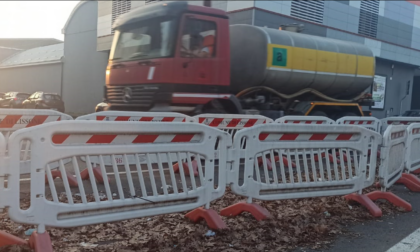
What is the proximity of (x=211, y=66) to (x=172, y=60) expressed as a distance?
1.02 meters

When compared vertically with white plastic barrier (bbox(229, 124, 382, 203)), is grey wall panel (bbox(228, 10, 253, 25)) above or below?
above

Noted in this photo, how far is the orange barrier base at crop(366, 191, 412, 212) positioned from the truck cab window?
17.1 ft

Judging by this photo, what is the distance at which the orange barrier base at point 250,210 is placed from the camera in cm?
477

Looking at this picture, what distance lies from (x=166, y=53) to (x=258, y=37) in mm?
3080

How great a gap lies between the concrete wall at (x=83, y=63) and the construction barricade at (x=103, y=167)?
25.4 meters

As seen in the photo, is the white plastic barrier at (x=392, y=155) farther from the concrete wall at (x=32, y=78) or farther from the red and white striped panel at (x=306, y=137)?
the concrete wall at (x=32, y=78)

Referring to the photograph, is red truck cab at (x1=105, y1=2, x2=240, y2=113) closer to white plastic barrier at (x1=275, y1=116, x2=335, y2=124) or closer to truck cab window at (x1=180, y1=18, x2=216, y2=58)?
truck cab window at (x1=180, y1=18, x2=216, y2=58)

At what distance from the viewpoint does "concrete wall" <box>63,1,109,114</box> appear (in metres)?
29.3

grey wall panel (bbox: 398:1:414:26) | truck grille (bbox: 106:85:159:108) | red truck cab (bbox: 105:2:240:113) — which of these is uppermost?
grey wall panel (bbox: 398:1:414:26)

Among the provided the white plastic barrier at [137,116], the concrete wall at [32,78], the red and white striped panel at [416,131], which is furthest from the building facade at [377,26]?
the concrete wall at [32,78]

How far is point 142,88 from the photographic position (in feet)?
31.5

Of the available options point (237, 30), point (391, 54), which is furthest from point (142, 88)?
point (391, 54)

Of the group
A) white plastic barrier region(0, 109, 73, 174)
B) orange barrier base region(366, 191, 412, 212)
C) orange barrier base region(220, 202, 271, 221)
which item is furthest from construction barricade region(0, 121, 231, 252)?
white plastic barrier region(0, 109, 73, 174)

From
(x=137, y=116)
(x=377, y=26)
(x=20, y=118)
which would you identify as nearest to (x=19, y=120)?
(x=20, y=118)
